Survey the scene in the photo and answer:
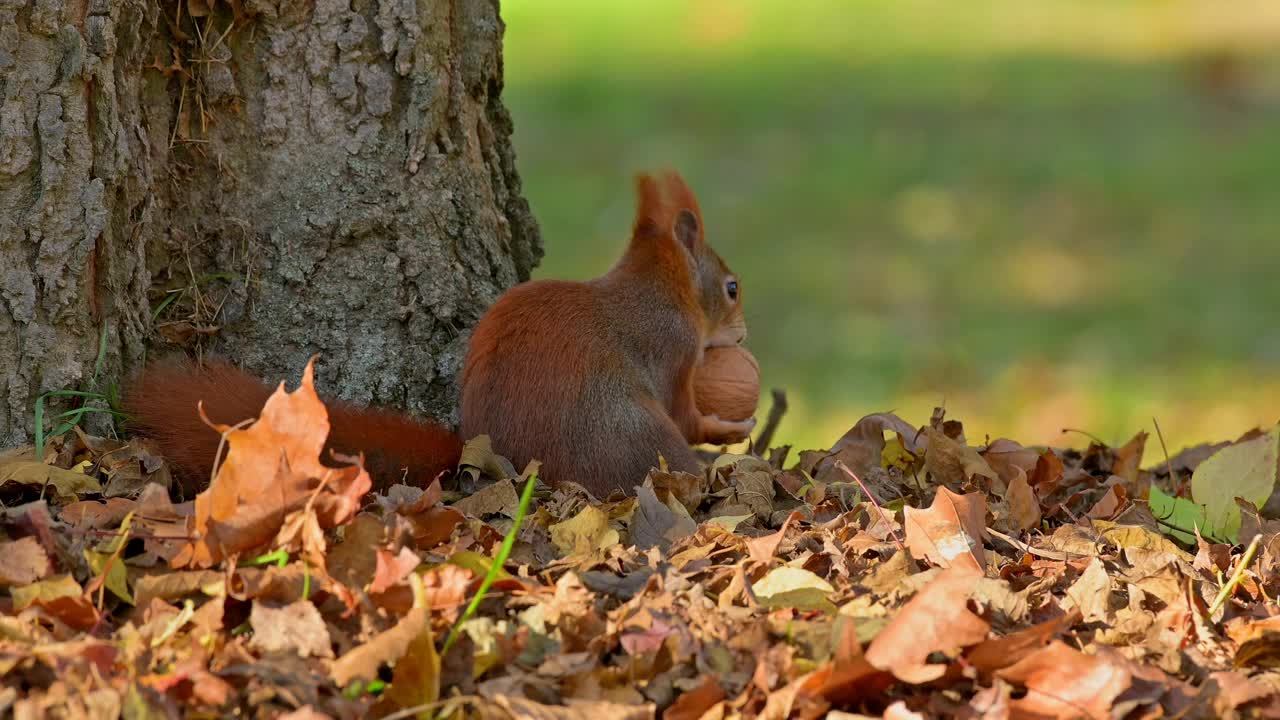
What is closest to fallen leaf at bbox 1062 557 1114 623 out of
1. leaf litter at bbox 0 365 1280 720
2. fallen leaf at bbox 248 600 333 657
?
leaf litter at bbox 0 365 1280 720

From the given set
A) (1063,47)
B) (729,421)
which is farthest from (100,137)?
(1063,47)

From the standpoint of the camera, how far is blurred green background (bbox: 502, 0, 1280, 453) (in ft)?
17.5

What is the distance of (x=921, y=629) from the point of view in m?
1.58

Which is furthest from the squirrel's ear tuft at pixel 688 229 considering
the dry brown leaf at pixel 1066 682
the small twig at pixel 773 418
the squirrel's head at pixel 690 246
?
the dry brown leaf at pixel 1066 682

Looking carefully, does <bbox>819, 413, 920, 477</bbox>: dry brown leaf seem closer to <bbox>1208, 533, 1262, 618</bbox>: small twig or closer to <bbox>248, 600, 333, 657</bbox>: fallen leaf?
<bbox>1208, 533, 1262, 618</bbox>: small twig

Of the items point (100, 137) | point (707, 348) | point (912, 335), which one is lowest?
point (912, 335)

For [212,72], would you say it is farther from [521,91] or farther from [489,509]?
[521,91]

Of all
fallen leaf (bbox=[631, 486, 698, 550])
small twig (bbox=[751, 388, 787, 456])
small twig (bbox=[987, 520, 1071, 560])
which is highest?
small twig (bbox=[987, 520, 1071, 560])

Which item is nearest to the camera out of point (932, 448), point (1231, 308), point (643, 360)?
point (932, 448)

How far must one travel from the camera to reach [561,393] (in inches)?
98.4

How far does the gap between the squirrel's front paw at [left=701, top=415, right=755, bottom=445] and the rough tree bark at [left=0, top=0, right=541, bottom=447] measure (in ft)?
1.83

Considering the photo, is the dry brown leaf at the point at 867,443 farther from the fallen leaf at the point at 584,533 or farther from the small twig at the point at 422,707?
the small twig at the point at 422,707

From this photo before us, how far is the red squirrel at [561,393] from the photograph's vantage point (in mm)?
2246

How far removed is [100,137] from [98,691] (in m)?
1.15
